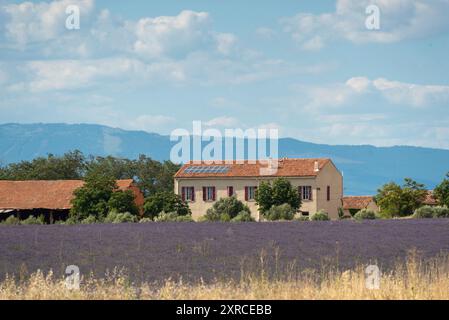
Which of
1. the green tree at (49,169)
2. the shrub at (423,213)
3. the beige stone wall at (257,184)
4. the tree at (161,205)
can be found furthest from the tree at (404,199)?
the green tree at (49,169)

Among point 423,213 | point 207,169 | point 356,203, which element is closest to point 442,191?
point 356,203

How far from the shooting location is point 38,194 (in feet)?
199

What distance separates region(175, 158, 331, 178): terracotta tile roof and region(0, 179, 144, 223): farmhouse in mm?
5261

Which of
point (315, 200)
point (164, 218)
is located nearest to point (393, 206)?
point (315, 200)

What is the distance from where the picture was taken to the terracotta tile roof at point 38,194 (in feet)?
192

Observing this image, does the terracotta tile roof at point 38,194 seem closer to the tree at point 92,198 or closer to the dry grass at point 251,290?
the tree at point 92,198

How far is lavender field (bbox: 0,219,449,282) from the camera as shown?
13.7 m

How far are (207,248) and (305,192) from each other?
143ft

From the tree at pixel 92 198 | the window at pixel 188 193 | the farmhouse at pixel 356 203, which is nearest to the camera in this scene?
the tree at pixel 92 198

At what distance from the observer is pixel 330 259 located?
1457cm

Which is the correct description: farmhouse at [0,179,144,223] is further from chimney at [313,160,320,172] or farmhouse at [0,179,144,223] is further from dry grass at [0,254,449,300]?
dry grass at [0,254,449,300]

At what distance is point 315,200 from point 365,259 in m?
43.5
